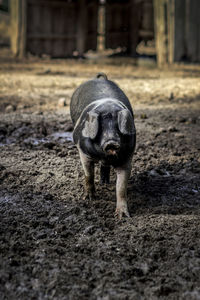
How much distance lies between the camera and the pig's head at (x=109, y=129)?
2.18m

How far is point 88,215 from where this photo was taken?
2453 mm

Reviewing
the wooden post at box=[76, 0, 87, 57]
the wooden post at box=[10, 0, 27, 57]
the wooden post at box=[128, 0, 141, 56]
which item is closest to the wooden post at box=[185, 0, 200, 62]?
the wooden post at box=[128, 0, 141, 56]

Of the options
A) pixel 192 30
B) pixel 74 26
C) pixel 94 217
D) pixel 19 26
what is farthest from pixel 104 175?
pixel 74 26

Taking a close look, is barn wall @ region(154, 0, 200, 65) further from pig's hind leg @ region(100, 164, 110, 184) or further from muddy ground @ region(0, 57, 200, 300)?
pig's hind leg @ region(100, 164, 110, 184)

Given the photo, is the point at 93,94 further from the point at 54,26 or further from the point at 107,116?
the point at 54,26

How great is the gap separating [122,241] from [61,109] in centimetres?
335

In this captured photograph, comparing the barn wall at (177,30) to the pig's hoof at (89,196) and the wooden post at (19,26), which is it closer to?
the wooden post at (19,26)

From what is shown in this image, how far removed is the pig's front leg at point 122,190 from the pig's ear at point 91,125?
1.16ft

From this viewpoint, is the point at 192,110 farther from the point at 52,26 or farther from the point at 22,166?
the point at 52,26

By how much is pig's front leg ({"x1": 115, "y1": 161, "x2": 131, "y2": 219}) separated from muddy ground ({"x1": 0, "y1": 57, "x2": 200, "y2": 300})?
75 mm

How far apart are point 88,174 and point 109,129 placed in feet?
1.73

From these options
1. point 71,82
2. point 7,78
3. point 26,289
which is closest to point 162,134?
point 26,289

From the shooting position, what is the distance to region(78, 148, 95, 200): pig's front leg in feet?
8.28

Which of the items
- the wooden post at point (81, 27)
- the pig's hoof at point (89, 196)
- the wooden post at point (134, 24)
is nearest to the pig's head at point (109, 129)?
the pig's hoof at point (89, 196)
